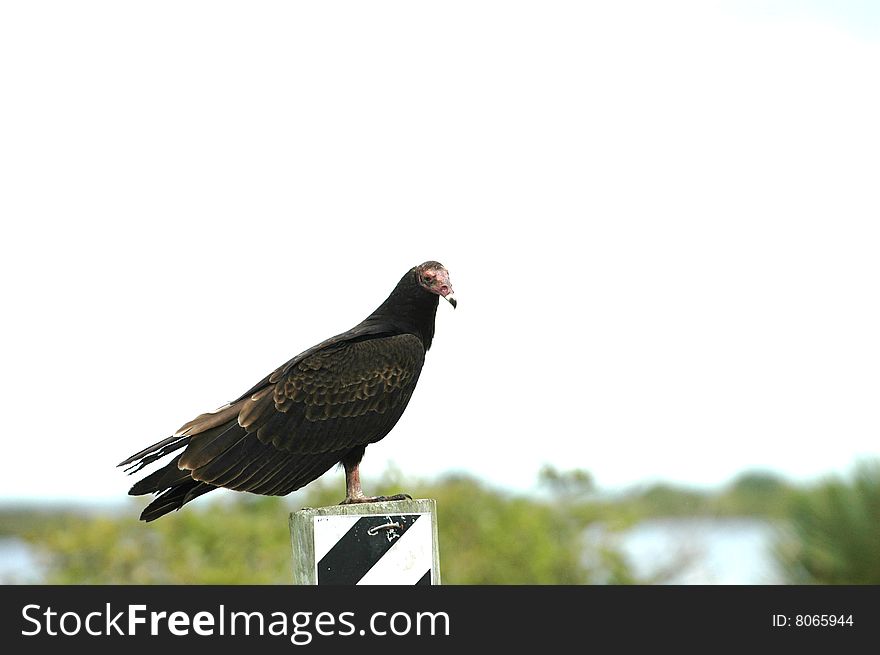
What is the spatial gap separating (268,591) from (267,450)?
3.21 ft

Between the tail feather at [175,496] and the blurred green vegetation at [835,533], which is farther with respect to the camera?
the blurred green vegetation at [835,533]

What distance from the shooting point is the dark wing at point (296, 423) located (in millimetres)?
4656

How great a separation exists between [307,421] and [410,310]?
85 centimetres

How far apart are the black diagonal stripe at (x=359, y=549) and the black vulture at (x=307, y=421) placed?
0.59m

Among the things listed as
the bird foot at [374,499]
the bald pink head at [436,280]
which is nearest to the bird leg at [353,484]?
the bird foot at [374,499]

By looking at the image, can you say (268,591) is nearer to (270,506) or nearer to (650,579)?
(270,506)

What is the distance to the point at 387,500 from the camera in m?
4.41

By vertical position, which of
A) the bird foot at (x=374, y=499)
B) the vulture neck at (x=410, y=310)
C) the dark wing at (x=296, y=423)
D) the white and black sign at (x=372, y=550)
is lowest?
the white and black sign at (x=372, y=550)

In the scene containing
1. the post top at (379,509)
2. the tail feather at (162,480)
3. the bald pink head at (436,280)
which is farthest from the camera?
the bald pink head at (436,280)

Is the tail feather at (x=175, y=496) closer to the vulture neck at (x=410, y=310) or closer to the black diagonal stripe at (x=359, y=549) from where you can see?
the black diagonal stripe at (x=359, y=549)

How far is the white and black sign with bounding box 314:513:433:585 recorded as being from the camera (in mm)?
3832

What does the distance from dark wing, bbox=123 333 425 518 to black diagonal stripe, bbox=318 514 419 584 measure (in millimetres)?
932

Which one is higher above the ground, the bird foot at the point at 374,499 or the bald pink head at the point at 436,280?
the bald pink head at the point at 436,280

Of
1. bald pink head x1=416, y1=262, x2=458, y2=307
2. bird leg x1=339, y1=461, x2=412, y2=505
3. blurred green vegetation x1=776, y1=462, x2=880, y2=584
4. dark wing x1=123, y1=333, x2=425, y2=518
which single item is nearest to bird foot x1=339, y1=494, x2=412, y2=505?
bird leg x1=339, y1=461, x2=412, y2=505
